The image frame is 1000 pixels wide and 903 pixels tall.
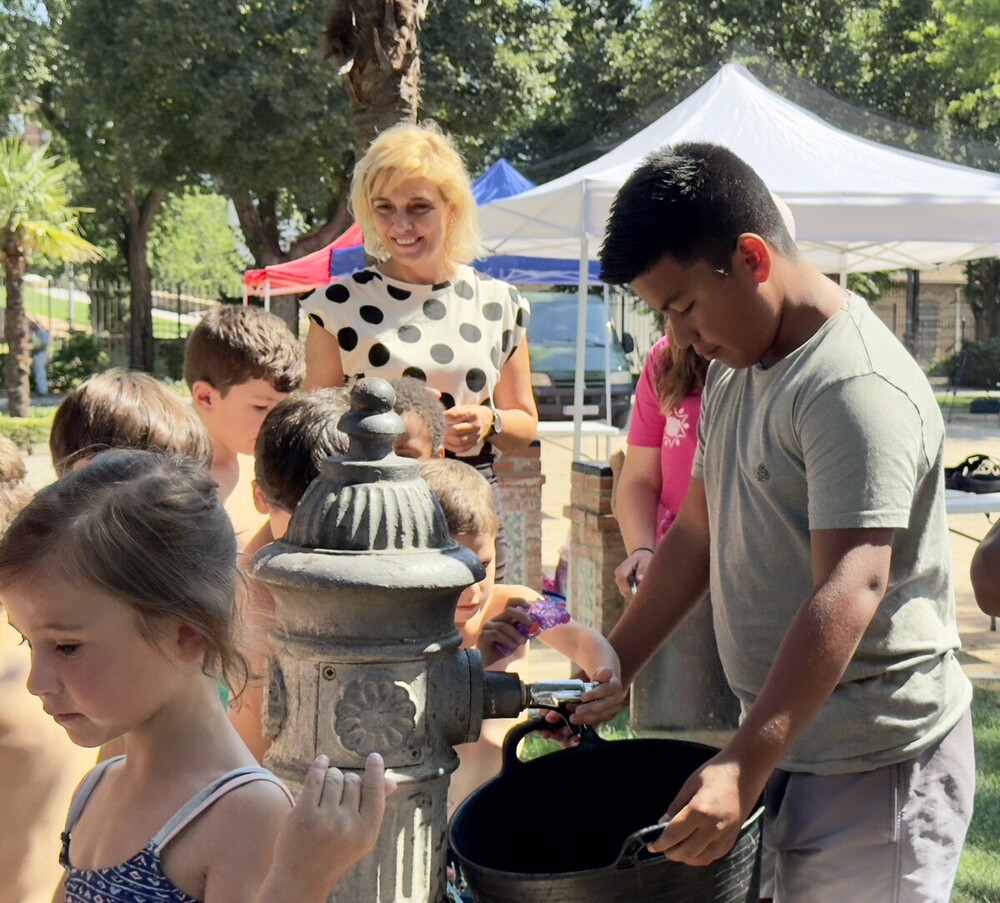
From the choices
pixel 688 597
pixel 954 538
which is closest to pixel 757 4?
Answer: pixel 954 538

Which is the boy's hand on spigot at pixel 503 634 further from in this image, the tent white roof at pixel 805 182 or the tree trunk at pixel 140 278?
the tree trunk at pixel 140 278

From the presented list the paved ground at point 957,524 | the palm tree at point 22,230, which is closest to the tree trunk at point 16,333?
the palm tree at point 22,230

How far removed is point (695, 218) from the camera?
6.53ft

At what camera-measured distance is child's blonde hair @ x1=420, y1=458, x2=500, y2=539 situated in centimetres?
265

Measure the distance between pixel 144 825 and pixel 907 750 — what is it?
121 cm

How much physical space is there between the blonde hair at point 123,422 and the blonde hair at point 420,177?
106cm

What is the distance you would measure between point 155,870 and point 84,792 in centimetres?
29

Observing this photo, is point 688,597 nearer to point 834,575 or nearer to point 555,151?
point 834,575

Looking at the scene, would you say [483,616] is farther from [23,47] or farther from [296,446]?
[23,47]

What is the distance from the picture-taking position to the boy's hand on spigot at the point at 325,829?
1.46 metres

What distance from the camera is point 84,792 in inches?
73.4

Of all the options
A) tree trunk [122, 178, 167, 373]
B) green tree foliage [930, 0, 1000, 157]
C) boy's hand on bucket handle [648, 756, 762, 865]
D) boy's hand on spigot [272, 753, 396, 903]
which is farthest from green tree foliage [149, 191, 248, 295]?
boy's hand on spigot [272, 753, 396, 903]

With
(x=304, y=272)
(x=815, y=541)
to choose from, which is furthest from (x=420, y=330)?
(x=304, y=272)

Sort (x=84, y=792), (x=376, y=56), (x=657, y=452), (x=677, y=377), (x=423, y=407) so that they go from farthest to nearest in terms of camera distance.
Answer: (x=376, y=56), (x=657, y=452), (x=677, y=377), (x=423, y=407), (x=84, y=792)
